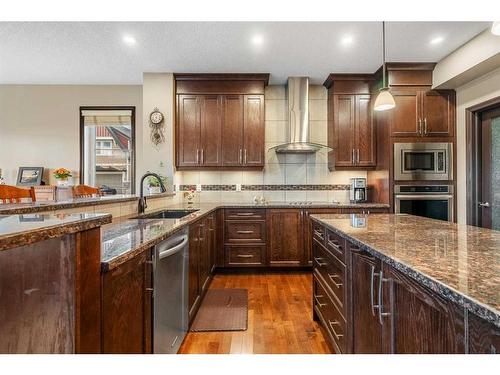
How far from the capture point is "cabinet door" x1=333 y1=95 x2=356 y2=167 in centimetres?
407

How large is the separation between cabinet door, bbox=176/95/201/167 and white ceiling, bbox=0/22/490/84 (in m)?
0.43

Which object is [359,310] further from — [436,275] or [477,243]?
[436,275]

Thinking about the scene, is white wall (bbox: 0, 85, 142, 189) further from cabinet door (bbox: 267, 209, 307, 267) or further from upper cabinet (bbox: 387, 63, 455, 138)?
upper cabinet (bbox: 387, 63, 455, 138)

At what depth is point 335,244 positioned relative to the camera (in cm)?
174

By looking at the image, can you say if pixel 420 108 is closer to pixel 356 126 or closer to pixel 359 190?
pixel 356 126

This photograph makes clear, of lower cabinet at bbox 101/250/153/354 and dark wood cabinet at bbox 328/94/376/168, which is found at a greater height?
dark wood cabinet at bbox 328/94/376/168

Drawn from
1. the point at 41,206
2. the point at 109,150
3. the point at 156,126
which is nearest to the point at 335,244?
the point at 41,206

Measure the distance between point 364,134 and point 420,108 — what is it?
2.39 feet

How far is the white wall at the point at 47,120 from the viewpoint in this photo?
4.65 meters

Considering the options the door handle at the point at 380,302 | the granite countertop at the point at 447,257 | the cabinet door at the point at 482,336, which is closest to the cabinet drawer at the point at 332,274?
the granite countertop at the point at 447,257

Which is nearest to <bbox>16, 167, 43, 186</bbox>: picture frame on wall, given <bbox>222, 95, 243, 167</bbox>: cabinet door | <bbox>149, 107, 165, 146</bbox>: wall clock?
<bbox>149, 107, 165, 146</bbox>: wall clock

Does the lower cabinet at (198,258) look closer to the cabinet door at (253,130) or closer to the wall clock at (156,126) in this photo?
the cabinet door at (253,130)

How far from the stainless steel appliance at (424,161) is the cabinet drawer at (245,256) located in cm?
202
